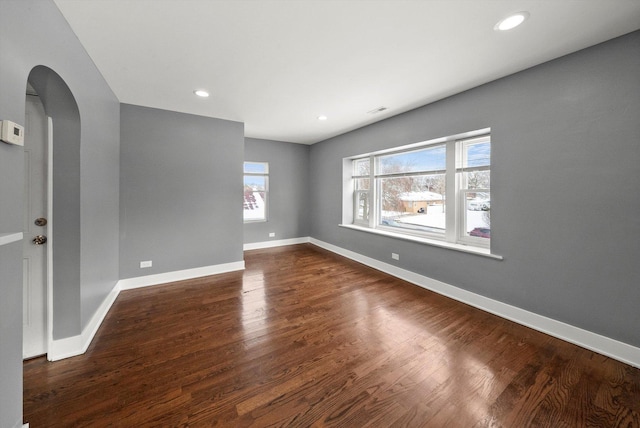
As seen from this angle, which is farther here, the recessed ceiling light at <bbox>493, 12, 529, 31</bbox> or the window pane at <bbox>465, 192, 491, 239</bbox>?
the window pane at <bbox>465, 192, 491, 239</bbox>

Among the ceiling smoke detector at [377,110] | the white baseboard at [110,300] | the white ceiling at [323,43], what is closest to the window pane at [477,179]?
the white ceiling at [323,43]

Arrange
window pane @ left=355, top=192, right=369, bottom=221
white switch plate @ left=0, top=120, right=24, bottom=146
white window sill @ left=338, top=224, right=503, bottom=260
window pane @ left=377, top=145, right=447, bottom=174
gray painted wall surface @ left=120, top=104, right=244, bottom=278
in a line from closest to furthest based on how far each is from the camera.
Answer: white switch plate @ left=0, top=120, right=24, bottom=146 < white window sill @ left=338, top=224, right=503, bottom=260 < gray painted wall surface @ left=120, top=104, right=244, bottom=278 < window pane @ left=377, top=145, right=447, bottom=174 < window pane @ left=355, top=192, right=369, bottom=221

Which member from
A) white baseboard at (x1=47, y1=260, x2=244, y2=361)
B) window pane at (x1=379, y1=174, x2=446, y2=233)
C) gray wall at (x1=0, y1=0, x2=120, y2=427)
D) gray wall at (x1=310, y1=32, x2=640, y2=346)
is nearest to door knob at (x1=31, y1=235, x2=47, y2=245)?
gray wall at (x1=0, y1=0, x2=120, y2=427)

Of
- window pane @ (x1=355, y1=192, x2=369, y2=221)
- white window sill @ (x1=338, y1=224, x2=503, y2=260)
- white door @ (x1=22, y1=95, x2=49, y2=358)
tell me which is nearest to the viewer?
white door @ (x1=22, y1=95, x2=49, y2=358)

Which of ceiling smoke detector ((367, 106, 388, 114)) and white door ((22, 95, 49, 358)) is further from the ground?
ceiling smoke detector ((367, 106, 388, 114))

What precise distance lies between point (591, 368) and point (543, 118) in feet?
6.92

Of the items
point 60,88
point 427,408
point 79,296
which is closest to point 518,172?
point 427,408

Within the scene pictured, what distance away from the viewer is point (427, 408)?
1.42m

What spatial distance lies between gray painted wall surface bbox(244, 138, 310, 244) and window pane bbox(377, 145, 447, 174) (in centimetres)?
223

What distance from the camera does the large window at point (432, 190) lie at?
288 cm

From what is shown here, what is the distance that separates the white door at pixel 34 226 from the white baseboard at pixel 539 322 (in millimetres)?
3904

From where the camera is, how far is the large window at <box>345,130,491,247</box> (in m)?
2.88

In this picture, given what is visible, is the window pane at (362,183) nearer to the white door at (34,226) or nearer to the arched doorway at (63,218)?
the arched doorway at (63,218)

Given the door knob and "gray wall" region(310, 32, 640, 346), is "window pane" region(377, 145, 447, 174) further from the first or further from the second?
the door knob
